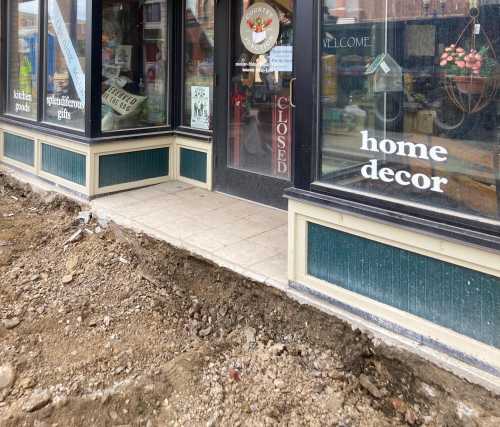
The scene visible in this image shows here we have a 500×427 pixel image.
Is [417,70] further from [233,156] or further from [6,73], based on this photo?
[6,73]

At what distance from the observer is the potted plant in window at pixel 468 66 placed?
7.62 feet

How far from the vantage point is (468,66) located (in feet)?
7.82

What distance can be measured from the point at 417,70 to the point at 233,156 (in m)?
3.04

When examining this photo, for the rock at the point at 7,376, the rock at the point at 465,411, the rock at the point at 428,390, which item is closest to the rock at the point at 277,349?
the rock at the point at 428,390

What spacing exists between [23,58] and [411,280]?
6.07m

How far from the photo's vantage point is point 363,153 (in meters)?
2.85

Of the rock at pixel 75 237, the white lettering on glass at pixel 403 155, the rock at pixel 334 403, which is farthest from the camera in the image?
the rock at pixel 75 237

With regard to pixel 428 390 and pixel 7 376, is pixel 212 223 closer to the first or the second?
pixel 7 376

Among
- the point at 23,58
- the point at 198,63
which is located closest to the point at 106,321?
the point at 198,63

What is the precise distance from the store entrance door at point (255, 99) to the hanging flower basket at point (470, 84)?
242 cm

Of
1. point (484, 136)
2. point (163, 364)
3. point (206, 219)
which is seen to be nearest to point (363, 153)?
point (484, 136)

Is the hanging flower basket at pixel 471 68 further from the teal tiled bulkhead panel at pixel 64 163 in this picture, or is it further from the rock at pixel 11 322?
the teal tiled bulkhead panel at pixel 64 163

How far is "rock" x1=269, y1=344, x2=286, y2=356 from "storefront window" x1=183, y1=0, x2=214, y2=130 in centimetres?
331

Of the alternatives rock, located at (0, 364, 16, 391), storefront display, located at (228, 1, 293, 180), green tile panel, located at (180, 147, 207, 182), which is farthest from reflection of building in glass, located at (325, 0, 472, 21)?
green tile panel, located at (180, 147, 207, 182)
